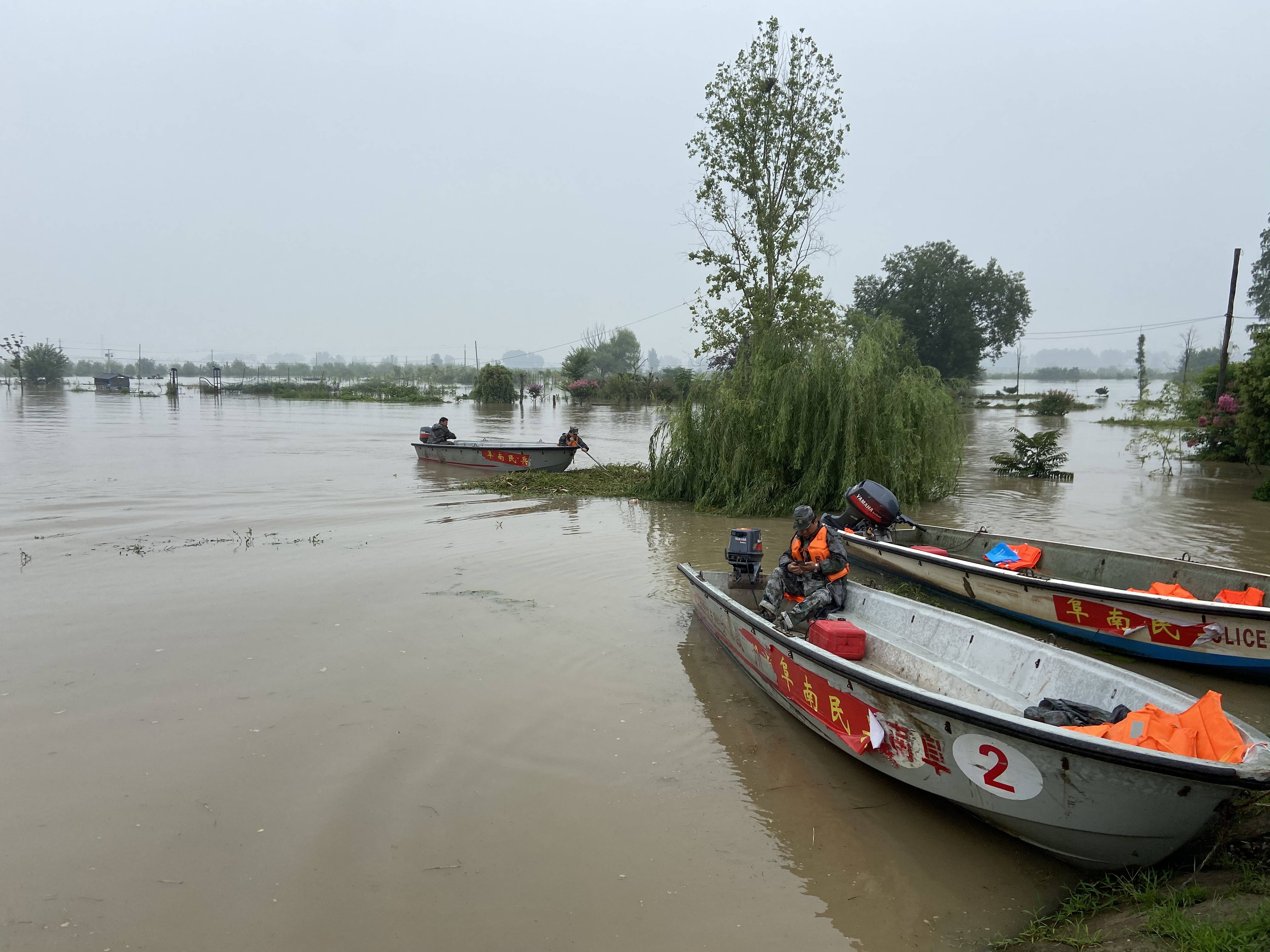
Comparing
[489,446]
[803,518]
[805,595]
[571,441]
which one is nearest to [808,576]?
[805,595]

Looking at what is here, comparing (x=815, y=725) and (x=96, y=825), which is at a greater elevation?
(x=815, y=725)

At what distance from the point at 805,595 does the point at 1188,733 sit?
375 centimetres

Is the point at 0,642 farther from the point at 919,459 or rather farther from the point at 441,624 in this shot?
the point at 919,459

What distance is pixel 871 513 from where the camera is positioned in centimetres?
936

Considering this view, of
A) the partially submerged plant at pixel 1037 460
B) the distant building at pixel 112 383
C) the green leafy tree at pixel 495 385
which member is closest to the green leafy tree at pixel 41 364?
the distant building at pixel 112 383

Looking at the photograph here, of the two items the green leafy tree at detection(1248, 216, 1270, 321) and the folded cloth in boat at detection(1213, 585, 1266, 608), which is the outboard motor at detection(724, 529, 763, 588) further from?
the green leafy tree at detection(1248, 216, 1270, 321)

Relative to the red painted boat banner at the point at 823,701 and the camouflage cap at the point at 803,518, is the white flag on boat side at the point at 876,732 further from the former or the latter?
the camouflage cap at the point at 803,518

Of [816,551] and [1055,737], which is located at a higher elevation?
[816,551]

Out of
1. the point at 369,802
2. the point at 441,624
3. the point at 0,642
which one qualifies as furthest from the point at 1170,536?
the point at 0,642

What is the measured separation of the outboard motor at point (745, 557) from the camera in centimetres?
782

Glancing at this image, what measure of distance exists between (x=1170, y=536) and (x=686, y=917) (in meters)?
12.2

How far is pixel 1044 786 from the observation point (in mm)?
3725

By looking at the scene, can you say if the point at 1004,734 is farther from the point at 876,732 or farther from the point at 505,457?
the point at 505,457

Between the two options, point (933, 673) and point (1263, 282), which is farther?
point (1263, 282)
